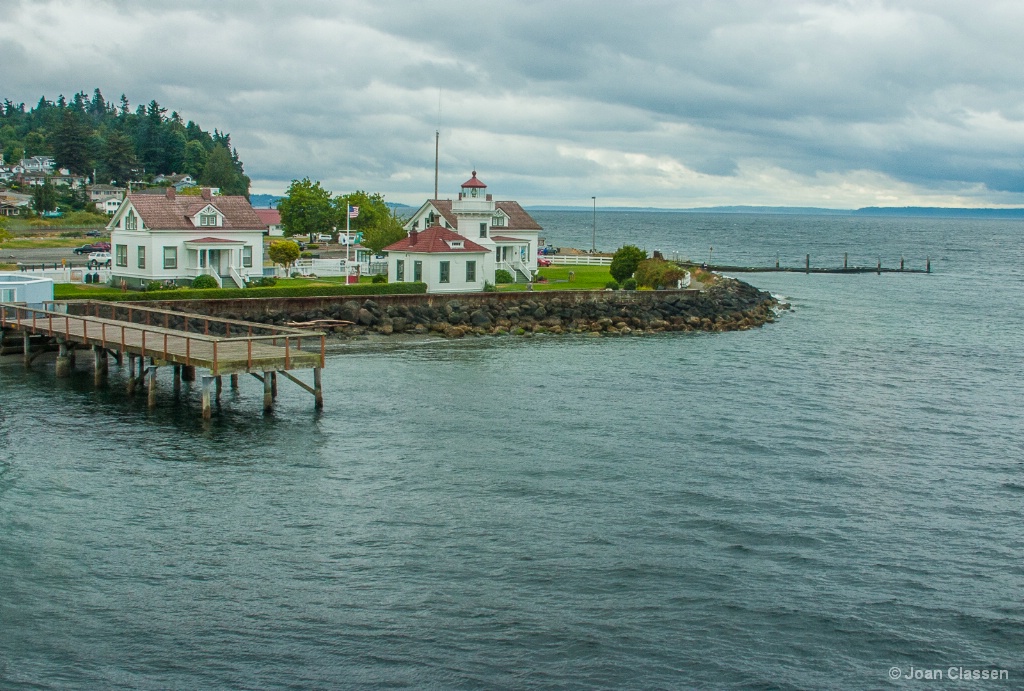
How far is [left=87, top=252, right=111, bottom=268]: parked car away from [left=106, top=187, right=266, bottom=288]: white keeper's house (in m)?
5.62

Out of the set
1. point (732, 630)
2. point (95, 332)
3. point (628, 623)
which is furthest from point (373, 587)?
point (95, 332)

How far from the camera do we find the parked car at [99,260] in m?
67.6

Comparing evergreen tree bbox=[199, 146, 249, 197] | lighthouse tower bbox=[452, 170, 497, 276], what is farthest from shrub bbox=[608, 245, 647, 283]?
evergreen tree bbox=[199, 146, 249, 197]

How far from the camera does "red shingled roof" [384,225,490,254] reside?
6178cm

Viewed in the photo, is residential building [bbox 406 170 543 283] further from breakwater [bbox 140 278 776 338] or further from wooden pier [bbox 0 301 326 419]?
wooden pier [bbox 0 301 326 419]

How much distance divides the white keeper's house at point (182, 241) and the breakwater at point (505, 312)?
655 cm

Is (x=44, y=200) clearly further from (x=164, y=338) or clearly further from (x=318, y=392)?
(x=318, y=392)

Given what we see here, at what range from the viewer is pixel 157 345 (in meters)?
36.4

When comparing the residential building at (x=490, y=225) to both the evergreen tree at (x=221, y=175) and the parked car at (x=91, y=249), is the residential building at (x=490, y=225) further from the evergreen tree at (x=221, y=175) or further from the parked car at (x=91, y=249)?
the evergreen tree at (x=221, y=175)

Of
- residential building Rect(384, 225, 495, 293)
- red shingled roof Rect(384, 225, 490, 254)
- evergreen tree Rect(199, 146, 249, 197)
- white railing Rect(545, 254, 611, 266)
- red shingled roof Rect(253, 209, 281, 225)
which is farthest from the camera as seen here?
evergreen tree Rect(199, 146, 249, 197)

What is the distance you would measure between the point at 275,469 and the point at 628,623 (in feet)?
42.9

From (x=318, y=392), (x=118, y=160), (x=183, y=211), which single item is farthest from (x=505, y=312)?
(x=118, y=160)

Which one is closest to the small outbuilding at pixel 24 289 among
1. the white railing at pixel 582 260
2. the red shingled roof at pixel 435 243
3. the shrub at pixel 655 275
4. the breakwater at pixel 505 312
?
the breakwater at pixel 505 312

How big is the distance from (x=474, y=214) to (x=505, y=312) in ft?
35.0
